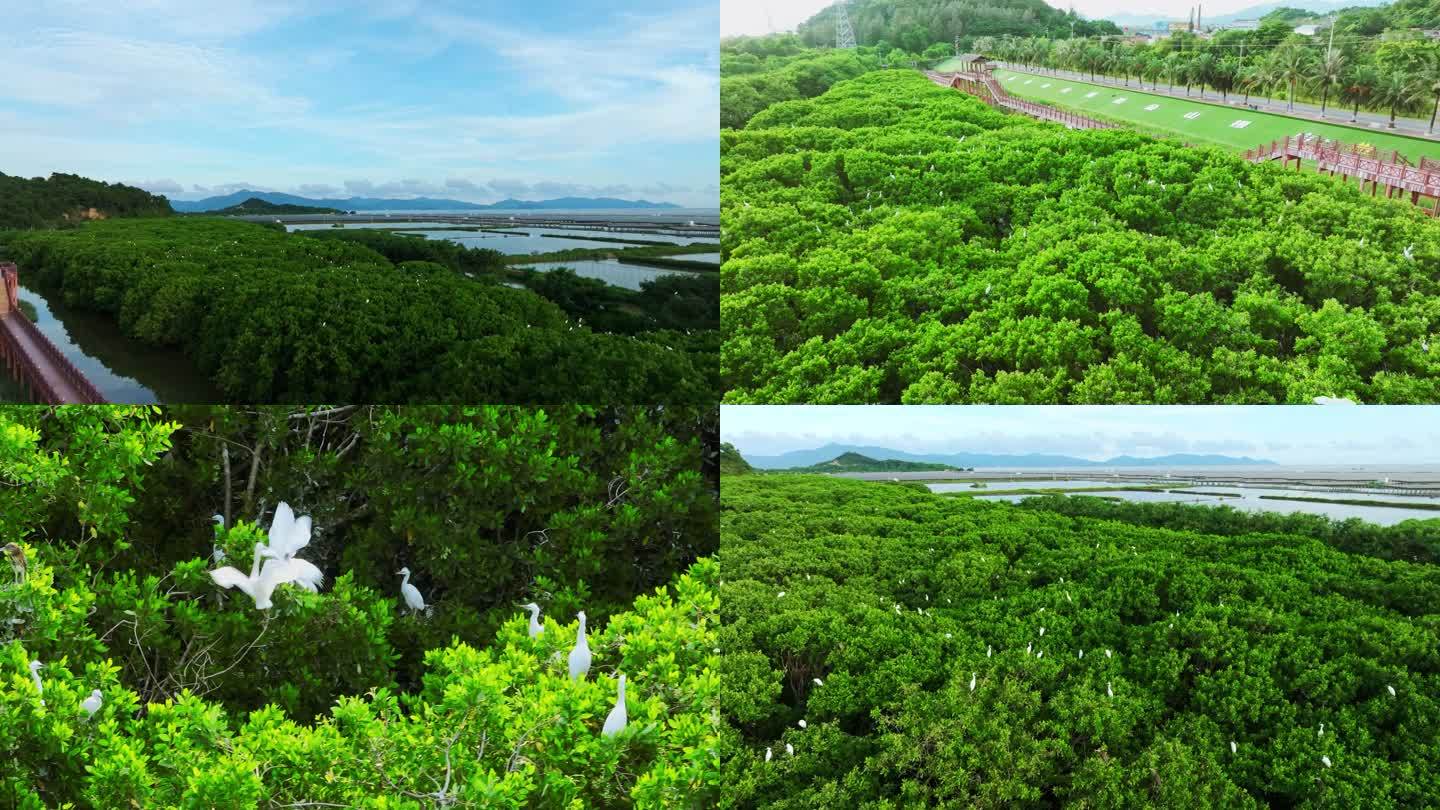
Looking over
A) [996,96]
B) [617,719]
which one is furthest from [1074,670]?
[996,96]

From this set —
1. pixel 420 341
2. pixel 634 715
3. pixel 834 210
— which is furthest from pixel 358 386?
pixel 634 715

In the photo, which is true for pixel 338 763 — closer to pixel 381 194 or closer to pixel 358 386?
pixel 358 386

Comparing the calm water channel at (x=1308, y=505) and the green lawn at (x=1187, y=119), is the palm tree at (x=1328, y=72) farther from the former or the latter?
the calm water channel at (x=1308, y=505)

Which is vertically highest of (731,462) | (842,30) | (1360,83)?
(842,30)

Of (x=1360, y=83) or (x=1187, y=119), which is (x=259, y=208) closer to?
(x=1187, y=119)

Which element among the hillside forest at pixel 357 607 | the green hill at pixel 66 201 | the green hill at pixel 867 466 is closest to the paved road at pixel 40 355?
the green hill at pixel 66 201

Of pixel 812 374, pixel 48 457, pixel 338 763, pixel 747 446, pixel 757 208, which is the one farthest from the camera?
pixel 757 208
